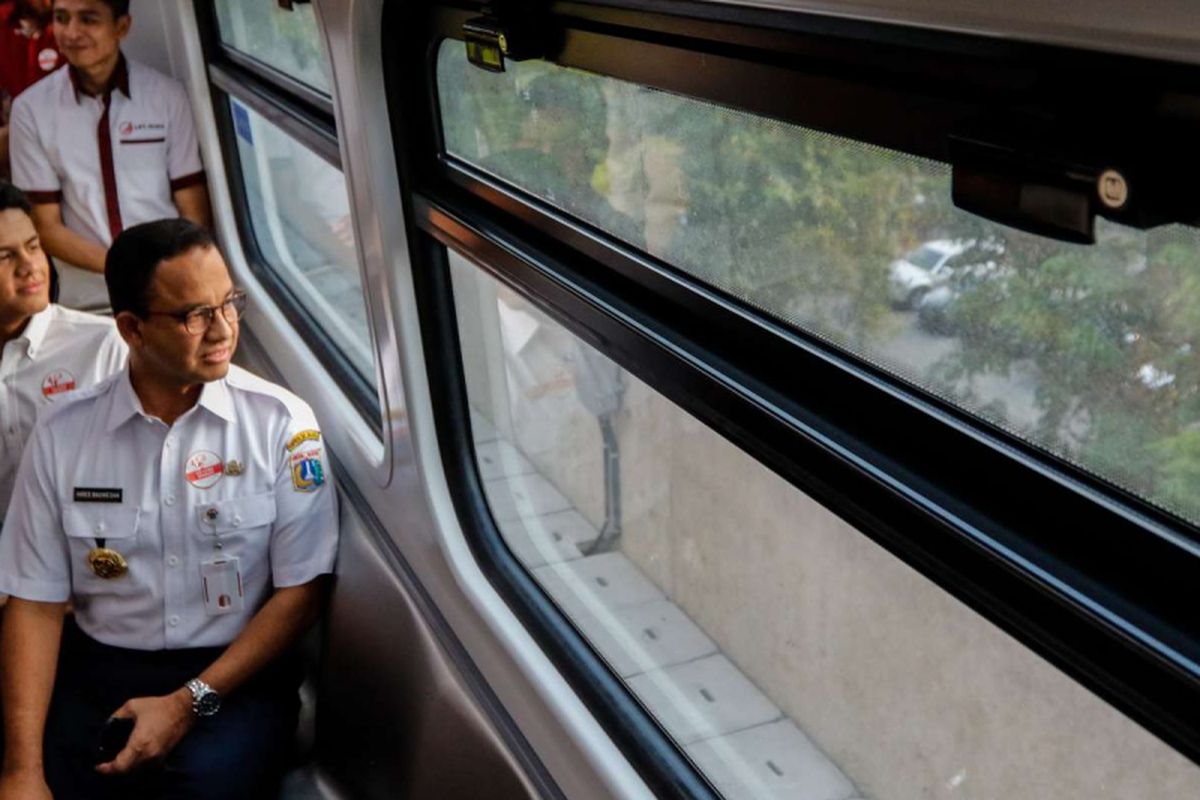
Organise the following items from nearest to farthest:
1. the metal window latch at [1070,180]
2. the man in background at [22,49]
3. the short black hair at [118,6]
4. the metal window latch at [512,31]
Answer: the metal window latch at [1070,180] → the metal window latch at [512,31] → the short black hair at [118,6] → the man in background at [22,49]

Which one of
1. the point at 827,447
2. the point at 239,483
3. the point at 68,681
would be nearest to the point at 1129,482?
the point at 827,447

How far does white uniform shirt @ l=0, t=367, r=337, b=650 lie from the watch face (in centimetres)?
17

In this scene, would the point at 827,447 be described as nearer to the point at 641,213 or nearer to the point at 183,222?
the point at 641,213

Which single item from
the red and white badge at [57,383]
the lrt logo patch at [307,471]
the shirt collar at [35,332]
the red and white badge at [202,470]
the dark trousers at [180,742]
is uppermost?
the shirt collar at [35,332]

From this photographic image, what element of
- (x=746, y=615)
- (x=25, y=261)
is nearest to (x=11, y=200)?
(x=25, y=261)

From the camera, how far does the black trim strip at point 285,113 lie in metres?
2.68

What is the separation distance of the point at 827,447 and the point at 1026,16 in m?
0.47

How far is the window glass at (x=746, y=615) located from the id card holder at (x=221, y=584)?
626 mm

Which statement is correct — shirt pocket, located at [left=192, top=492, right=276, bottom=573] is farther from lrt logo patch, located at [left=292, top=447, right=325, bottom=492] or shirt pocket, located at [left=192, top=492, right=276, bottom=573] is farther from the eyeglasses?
the eyeglasses

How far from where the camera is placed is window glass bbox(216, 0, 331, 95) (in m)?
2.88

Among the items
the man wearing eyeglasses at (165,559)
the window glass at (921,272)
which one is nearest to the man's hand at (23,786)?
the man wearing eyeglasses at (165,559)

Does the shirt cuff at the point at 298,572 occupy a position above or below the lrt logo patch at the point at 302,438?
below

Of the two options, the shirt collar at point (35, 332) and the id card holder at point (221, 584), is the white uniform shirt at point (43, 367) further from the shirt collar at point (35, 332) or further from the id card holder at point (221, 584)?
the id card holder at point (221, 584)

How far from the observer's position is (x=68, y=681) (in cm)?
264
